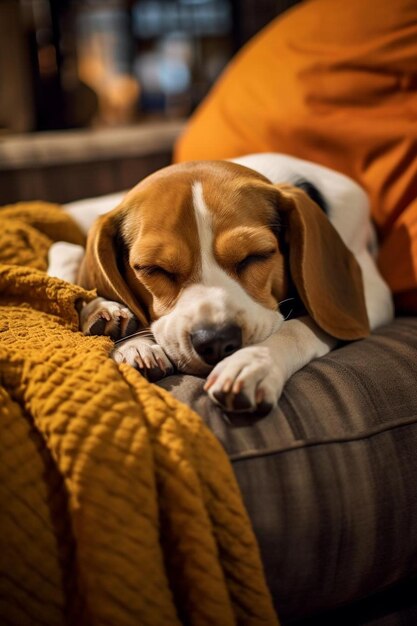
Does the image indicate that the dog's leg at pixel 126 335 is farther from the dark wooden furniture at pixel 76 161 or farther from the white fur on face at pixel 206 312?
the dark wooden furniture at pixel 76 161

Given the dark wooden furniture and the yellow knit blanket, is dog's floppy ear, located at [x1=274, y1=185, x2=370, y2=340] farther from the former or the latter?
the dark wooden furniture

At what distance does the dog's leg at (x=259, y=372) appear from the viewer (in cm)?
106

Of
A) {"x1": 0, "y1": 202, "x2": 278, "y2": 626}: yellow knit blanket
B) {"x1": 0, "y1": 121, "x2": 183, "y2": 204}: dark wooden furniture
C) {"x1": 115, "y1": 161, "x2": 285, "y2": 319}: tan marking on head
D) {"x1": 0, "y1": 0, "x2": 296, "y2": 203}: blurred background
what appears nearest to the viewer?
{"x1": 0, "y1": 202, "x2": 278, "y2": 626}: yellow knit blanket

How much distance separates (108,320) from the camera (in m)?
1.37

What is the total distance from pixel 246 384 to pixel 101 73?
3.83 metres

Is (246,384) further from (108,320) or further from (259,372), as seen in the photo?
(108,320)

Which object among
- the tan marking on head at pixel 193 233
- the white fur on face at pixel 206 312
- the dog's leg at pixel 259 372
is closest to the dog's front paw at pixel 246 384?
the dog's leg at pixel 259 372

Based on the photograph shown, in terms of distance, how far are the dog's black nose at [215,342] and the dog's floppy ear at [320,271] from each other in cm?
26

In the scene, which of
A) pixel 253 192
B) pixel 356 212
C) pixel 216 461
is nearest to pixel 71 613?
pixel 216 461

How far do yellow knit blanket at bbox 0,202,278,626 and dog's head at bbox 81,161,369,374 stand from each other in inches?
10.8

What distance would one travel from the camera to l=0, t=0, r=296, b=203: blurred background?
3.23 metres

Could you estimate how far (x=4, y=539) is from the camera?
0.89 metres

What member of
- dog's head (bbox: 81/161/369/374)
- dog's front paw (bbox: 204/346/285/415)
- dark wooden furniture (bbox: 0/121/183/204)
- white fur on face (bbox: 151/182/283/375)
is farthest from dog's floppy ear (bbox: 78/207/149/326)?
dark wooden furniture (bbox: 0/121/183/204)

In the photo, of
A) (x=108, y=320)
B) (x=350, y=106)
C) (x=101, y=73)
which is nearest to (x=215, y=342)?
(x=108, y=320)
